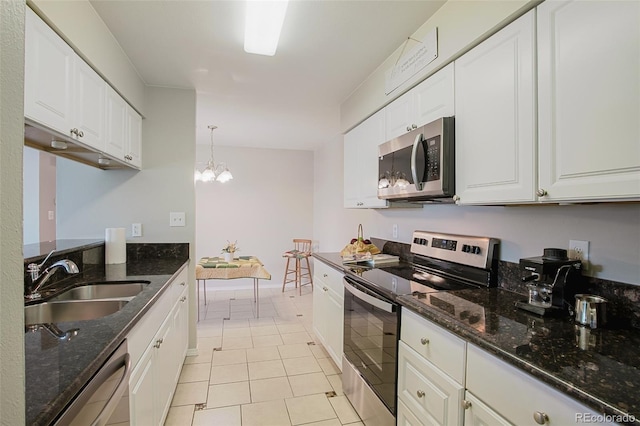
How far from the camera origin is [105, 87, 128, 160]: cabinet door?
2.03 meters

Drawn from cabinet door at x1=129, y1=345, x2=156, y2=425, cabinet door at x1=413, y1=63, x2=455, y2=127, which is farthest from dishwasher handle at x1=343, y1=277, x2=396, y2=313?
cabinet door at x1=129, y1=345, x2=156, y2=425

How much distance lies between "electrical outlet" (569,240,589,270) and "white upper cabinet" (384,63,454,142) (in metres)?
0.82

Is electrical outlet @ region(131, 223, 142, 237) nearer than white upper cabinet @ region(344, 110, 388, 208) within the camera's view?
No

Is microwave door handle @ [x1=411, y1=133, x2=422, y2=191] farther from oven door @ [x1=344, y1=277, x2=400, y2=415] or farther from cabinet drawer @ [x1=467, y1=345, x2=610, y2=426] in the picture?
cabinet drawer @ [x1=467, y1=345, x2=610, y2=426]

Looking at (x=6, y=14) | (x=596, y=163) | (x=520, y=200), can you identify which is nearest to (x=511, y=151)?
(x=520, y=200)

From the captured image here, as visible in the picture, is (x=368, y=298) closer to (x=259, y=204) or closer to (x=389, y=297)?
(x=389, y=297)

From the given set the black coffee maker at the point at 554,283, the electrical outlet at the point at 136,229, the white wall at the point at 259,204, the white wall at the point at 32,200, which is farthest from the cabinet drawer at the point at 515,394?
the white wall at the point at 259,204

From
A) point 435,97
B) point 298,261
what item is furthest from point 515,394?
point 298,261

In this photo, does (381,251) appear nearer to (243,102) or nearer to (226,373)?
(226,373)

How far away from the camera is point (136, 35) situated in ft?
6.55

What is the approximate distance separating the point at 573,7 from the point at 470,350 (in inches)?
48.3

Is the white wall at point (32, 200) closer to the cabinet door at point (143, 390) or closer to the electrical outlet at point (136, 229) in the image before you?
the electrical outlet at point (136, 229)

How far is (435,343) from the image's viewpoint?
4.29 feet

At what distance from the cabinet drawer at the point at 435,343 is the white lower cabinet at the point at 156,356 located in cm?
119
